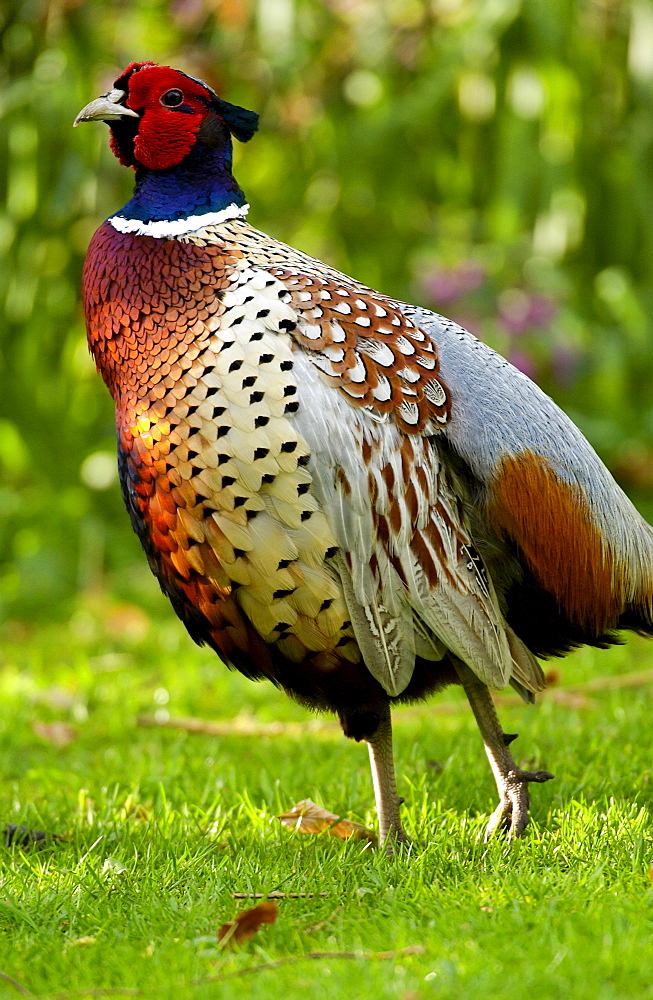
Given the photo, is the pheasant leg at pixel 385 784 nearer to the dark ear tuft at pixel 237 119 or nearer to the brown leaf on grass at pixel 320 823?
the brown leaf on grass at pixel 320 823

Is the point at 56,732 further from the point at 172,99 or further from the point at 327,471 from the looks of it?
the point at 172,99

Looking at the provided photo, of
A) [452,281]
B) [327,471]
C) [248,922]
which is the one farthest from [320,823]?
[452,281]

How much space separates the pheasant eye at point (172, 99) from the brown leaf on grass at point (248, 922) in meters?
2.01

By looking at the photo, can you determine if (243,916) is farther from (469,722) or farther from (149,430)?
(469,722)

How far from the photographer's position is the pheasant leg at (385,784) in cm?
298

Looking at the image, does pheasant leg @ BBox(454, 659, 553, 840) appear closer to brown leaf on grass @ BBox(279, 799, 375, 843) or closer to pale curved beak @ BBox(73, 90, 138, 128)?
brown leaf on grass @ BBox(279, 799, 375, 843)

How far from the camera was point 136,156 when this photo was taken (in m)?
3.05

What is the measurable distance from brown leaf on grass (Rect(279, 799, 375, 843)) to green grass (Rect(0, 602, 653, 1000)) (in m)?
0.05

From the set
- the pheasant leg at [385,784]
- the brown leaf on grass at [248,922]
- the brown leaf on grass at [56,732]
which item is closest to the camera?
the brown leaf on grass at [248,922]

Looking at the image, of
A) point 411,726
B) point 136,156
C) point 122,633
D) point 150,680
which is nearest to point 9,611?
point 122,633

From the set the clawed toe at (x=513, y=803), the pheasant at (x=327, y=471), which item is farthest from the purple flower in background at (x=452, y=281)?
the clawed toe at (x=513, y=803)

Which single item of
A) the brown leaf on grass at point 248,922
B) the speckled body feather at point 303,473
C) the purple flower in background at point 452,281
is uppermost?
the purple flower in background at point 452,281

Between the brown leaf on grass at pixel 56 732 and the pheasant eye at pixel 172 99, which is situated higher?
the pheasant eye at pixel 172 99

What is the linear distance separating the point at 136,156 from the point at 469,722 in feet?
7.53
